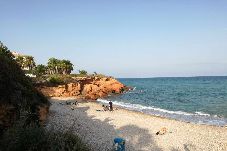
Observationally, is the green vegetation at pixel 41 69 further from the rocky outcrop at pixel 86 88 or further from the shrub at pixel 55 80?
the shrub at pixel 55 80

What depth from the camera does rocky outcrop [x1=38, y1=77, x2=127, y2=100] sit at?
56656 mm

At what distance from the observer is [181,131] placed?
2614 centimetres

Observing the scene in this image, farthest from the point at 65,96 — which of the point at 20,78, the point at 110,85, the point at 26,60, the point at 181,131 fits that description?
the point at 20,78

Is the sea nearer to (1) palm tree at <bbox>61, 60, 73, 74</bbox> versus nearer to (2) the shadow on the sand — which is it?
(2) the shadow on the sand

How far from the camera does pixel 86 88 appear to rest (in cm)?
6312

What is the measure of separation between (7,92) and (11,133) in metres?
4.81

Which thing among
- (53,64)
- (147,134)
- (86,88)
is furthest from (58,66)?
(147,134)

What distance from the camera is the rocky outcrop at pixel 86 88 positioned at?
56.7 metres

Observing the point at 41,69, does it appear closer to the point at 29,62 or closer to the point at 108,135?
the point at 29,62

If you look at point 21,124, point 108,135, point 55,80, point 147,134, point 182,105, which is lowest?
point 182,105

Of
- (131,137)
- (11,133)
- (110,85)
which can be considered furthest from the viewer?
(110,85)

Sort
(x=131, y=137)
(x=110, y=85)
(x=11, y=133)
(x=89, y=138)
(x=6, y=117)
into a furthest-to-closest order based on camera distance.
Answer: (x=110, y=85)
(x=131, y=137)
(x=89, y=138)
(x=6, y=117)
(x=11, y=133)

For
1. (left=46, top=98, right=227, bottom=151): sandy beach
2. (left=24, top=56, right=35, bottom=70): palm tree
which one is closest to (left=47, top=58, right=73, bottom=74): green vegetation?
(left=24, top=56, right=35, bottom=70): palm tree

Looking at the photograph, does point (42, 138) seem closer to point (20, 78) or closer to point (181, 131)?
point (20, 78)
